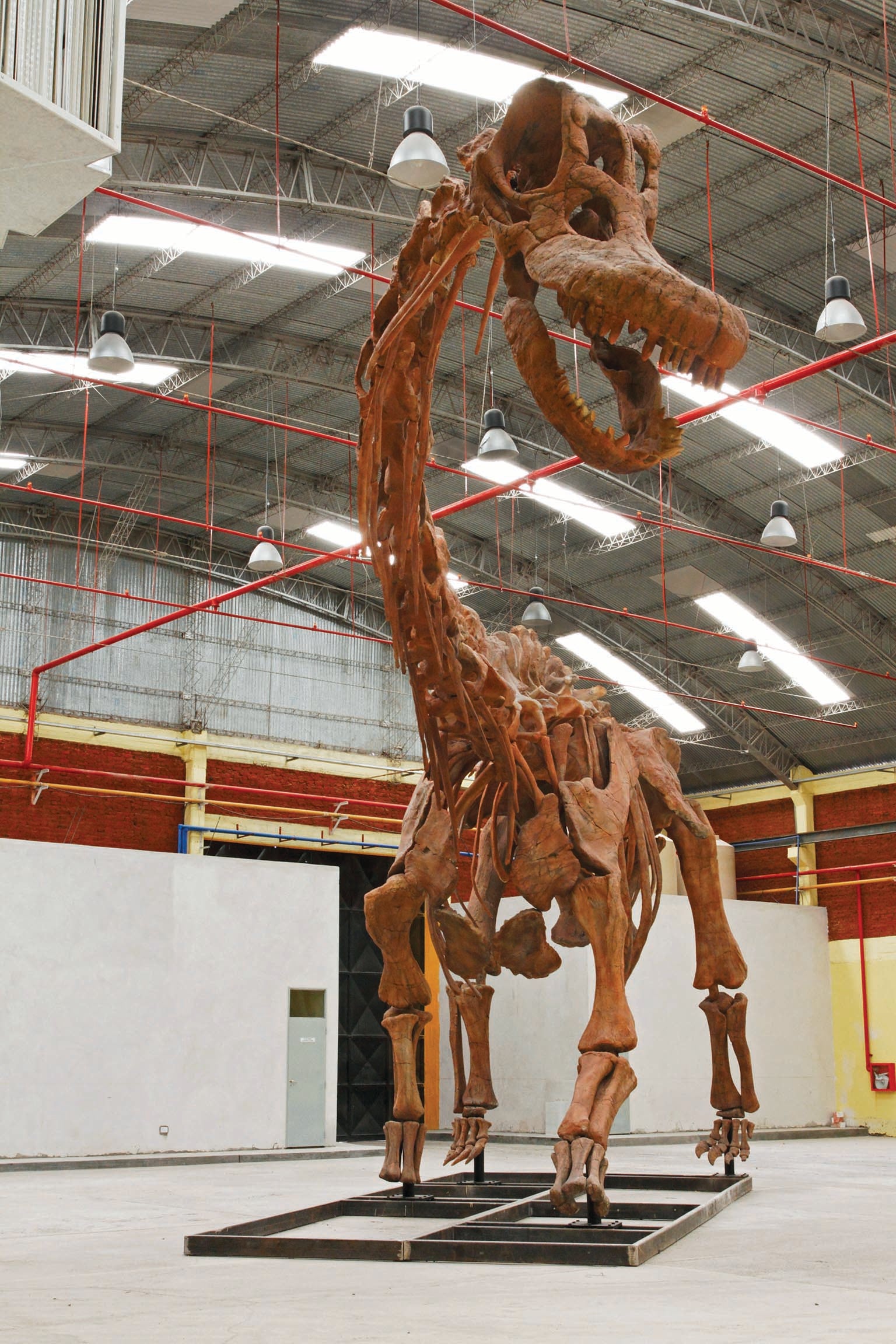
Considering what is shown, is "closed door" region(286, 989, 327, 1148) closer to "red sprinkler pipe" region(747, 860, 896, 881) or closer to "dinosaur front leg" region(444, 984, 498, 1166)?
"dinosaur front leg" region(444, 984, 498, 1166)

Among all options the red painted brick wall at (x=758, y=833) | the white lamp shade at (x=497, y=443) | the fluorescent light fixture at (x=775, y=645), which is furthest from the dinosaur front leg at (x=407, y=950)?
the red painted brick wall at (x=758, y=833)

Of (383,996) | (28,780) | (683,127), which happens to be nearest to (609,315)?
(383,996)

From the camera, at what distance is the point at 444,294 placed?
20.0 feet

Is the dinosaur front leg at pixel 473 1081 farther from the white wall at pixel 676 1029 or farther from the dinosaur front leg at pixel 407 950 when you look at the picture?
the white wall at pixel 676 1029

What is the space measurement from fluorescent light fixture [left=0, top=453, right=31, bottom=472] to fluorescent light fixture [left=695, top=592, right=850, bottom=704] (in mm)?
12498

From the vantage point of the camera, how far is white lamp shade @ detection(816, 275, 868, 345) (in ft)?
45.2

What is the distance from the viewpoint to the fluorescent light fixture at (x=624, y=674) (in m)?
28.3

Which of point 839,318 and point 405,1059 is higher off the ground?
point 839,318

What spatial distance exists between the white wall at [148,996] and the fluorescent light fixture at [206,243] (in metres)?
7.82

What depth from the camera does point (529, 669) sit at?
8.46 metres

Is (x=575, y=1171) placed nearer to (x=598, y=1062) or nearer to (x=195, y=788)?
(x=598, y=1062)

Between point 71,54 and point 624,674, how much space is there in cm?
2445

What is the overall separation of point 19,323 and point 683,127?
964cm

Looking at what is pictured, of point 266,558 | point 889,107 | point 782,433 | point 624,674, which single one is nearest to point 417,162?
point 889,107
